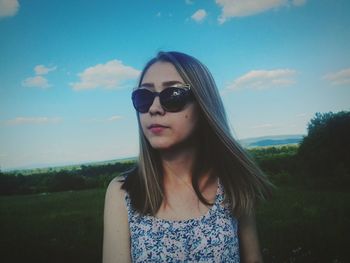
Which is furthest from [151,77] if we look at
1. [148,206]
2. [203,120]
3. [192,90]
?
[148,206]

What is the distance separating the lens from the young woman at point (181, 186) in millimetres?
2307

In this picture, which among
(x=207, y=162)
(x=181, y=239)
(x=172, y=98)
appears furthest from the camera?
(x=207, y=162)

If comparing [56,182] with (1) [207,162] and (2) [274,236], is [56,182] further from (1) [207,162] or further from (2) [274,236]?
(1) [207,162]

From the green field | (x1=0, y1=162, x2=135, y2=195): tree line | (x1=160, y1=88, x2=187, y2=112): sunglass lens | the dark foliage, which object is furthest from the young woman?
(x1=0, y1=162, x2=135, y2=195): tree line

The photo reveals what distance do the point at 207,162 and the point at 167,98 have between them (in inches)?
36.8

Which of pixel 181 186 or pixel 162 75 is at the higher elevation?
pixel 162 75

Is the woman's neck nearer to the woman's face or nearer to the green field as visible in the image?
the woman's face

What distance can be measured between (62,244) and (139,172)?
10155 millimetres

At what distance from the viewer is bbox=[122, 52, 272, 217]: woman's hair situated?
2.53 meters

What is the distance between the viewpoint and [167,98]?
2.45m

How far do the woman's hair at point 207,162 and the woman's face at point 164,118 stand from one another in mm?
92

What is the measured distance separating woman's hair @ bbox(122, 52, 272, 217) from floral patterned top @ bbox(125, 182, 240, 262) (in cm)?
13

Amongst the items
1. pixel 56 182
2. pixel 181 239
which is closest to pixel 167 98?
pixel 181 239

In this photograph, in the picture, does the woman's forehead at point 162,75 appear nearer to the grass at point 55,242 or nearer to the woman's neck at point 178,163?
the woman's neck at point 178,163
